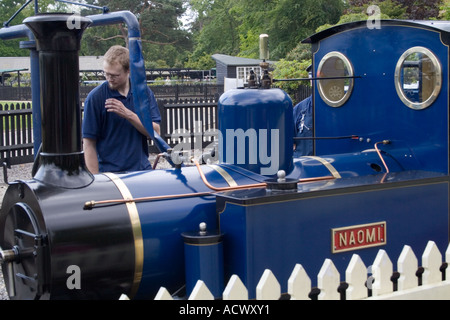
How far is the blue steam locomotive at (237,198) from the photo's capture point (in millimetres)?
3391

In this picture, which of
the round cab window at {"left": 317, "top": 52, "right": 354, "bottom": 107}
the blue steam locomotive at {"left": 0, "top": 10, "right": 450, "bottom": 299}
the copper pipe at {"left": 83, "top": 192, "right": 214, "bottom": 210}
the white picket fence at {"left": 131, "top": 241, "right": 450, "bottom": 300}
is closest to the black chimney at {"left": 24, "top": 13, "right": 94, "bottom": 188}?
the blue steam locomotive at {"left": 0, "top": 10, "right": 450, "bottom": 299}

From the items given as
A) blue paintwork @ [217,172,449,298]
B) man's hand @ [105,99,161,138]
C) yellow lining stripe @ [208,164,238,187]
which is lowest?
blue paintwork @ [217,172,449,298]

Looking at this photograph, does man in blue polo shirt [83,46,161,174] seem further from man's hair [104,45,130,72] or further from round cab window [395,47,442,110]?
round cab window [395,47,442,110]

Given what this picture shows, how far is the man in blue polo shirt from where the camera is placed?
4473 mm

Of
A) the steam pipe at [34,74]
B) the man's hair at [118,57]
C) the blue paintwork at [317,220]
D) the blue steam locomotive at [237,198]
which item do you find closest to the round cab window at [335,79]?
the blue steam locomotive at [237,198]

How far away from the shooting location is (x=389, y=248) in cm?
408

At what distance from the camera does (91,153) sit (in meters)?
4.50

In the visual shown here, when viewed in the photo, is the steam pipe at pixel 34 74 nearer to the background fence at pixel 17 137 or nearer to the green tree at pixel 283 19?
the background fence at pixel 17 137

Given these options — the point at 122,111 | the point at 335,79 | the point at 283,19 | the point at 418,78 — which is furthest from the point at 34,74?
the point at 283,19

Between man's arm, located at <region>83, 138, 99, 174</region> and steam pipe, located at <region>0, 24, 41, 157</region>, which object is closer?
steam pipe, located at <region>0, 24, 41, 157</region>

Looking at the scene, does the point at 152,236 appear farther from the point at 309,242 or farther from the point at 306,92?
the point at 306,92

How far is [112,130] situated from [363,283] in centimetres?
203

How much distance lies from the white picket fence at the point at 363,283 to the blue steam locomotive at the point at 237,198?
140 millimetres
